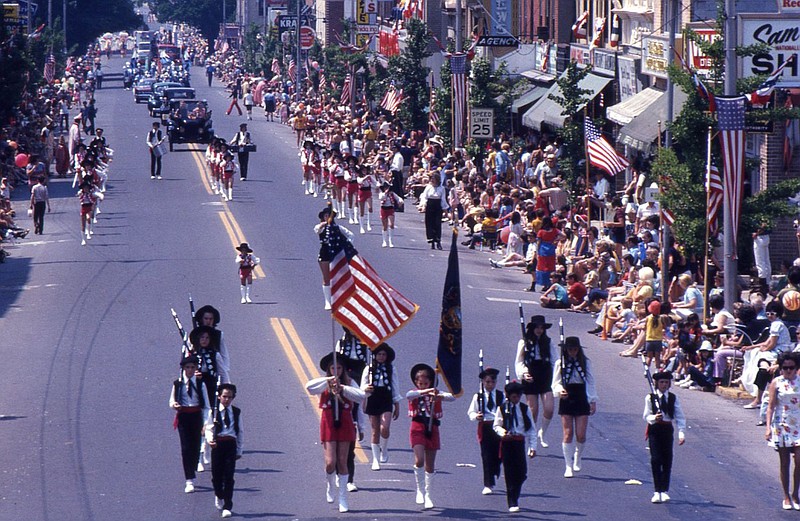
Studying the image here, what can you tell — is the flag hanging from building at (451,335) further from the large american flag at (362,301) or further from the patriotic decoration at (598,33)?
the patriotic decoration at (598,33)

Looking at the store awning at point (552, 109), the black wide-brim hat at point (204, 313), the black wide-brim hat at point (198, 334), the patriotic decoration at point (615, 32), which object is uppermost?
the patriotic decoration at point (615, 32)

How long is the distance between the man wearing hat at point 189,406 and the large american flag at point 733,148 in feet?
34.0

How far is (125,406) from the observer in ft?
68.1

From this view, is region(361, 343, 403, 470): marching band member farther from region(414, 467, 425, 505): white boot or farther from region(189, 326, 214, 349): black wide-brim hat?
region(189, 326, 214, 349): black wide-brim hat

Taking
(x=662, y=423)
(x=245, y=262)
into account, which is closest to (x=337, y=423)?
(x=662, y=423)

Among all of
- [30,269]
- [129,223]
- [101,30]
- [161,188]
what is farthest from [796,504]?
[101,30]

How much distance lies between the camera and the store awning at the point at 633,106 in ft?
120

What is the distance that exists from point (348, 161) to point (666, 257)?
44.4ft

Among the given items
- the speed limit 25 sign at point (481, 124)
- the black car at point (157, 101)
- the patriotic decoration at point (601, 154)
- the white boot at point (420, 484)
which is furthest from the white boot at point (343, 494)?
the black car at point (157, 101)

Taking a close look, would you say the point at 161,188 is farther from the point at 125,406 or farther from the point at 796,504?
the point at 796,504

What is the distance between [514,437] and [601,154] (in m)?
17.0

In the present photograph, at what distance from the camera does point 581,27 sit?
153 ft

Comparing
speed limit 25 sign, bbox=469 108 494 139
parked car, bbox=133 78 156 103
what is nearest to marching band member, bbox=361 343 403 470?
speed limit 25 sign, bbox=469 108 494 139

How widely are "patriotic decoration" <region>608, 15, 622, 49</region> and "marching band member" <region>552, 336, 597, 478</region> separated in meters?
26.4
